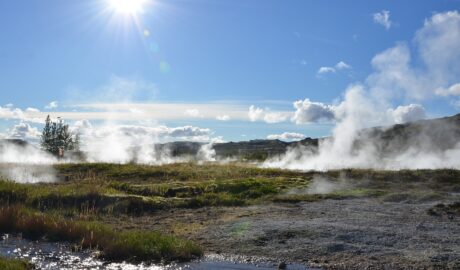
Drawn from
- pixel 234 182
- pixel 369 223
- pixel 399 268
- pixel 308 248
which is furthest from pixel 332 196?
pixel 399 268

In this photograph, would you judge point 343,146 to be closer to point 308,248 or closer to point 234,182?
point 234,182

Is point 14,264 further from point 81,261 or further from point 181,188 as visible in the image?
point 181,188

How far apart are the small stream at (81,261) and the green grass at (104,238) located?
47 centimetres

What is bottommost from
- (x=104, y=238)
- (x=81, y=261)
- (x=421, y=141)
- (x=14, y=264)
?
(x=81, y=261)

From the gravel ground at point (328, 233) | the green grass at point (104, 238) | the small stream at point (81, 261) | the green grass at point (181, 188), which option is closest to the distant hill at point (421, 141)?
the green grass at point (181, 188)

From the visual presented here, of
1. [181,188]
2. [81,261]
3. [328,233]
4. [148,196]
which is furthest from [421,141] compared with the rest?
[81,261]

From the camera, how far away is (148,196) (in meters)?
27.0

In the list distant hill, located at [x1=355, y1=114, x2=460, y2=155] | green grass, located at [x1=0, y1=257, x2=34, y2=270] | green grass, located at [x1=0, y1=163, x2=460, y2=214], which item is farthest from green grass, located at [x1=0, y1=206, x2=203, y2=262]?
distant hill, located at [x1=355, y1=114, x2=460, y2=155]

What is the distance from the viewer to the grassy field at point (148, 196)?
48.9ft

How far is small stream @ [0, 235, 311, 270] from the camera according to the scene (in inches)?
512

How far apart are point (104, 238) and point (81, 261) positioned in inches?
63.7

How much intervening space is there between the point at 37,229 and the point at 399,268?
11.4 meters

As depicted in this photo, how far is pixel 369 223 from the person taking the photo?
18.5 m

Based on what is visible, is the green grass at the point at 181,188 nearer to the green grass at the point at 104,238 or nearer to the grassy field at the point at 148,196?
the grassy field at the point at 148,196
